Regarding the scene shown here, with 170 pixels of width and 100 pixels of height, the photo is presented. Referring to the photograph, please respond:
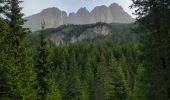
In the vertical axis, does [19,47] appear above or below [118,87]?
above

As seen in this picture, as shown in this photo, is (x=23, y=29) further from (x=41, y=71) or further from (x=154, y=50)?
(x=154, y=50)

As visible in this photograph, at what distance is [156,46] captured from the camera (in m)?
25.8

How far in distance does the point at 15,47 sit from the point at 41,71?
22.2 feet

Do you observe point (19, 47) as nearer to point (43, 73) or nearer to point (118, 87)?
point (43, 73)

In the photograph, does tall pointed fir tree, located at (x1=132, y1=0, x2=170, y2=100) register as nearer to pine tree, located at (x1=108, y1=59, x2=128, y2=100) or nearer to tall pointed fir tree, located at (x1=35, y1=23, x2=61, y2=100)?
tall pointed fir tree, located at (x1=35, y1=23, x2=61, y2=100)

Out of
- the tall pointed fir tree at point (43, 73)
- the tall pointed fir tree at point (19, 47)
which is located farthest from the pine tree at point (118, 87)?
the tall pointed fir tree at point (19, 47)

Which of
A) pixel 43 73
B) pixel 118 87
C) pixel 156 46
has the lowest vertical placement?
pixel 118 87

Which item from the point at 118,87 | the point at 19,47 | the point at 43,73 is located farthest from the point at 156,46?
the point at 118,87

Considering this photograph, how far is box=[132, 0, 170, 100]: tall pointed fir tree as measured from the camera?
2494 centimetres

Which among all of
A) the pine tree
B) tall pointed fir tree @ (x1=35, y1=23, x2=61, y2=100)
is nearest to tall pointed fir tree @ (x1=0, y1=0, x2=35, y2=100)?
tall pointed fir tree @ (x1=35, y1=23, x2=61, y2=100)

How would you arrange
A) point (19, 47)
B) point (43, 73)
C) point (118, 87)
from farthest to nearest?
point (118, 87)
point (43, 73)
point (19, 47)

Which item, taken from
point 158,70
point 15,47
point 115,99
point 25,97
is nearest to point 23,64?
point 15,47

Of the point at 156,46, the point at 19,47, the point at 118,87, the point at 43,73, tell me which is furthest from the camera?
the point at 118,87

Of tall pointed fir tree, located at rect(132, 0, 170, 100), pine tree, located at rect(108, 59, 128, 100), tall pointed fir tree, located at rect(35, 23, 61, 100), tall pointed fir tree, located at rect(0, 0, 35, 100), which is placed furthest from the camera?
pine tree, located at rect(108, 59, 128, 100)
